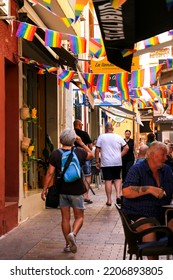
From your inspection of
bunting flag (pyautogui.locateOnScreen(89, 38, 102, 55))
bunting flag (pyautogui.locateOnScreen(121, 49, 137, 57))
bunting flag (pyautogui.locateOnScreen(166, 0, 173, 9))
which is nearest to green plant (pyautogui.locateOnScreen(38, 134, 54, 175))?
bunting flag (pyautogui.locateOnScreen(89, 38, 102, 55))

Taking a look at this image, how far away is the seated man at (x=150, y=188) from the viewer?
5562 mm

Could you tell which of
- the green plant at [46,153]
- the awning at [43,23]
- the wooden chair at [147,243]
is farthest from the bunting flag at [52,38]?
the green plant at [46,153]

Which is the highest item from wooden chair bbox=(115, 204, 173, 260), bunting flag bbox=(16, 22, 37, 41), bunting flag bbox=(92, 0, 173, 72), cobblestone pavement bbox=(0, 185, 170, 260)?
bunting flag bbox=(16, 22, 37, 41)

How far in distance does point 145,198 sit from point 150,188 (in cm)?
16

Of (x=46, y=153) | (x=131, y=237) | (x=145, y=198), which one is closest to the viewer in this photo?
(x=131, y=237)

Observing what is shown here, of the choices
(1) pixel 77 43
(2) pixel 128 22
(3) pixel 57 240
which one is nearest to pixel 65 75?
(1) pixel 77 43

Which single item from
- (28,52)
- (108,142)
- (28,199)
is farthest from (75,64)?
(28,199)

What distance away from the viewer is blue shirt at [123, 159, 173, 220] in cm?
563

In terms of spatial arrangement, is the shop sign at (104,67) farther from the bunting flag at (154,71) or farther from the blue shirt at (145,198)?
the blue shirt at (145,198)

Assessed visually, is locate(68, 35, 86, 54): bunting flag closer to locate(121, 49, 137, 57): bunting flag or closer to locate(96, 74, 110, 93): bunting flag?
locate(121, 49, 137, 57): bunting flag

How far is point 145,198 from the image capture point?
5625 millimetres

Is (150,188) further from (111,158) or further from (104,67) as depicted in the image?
(104,67)
